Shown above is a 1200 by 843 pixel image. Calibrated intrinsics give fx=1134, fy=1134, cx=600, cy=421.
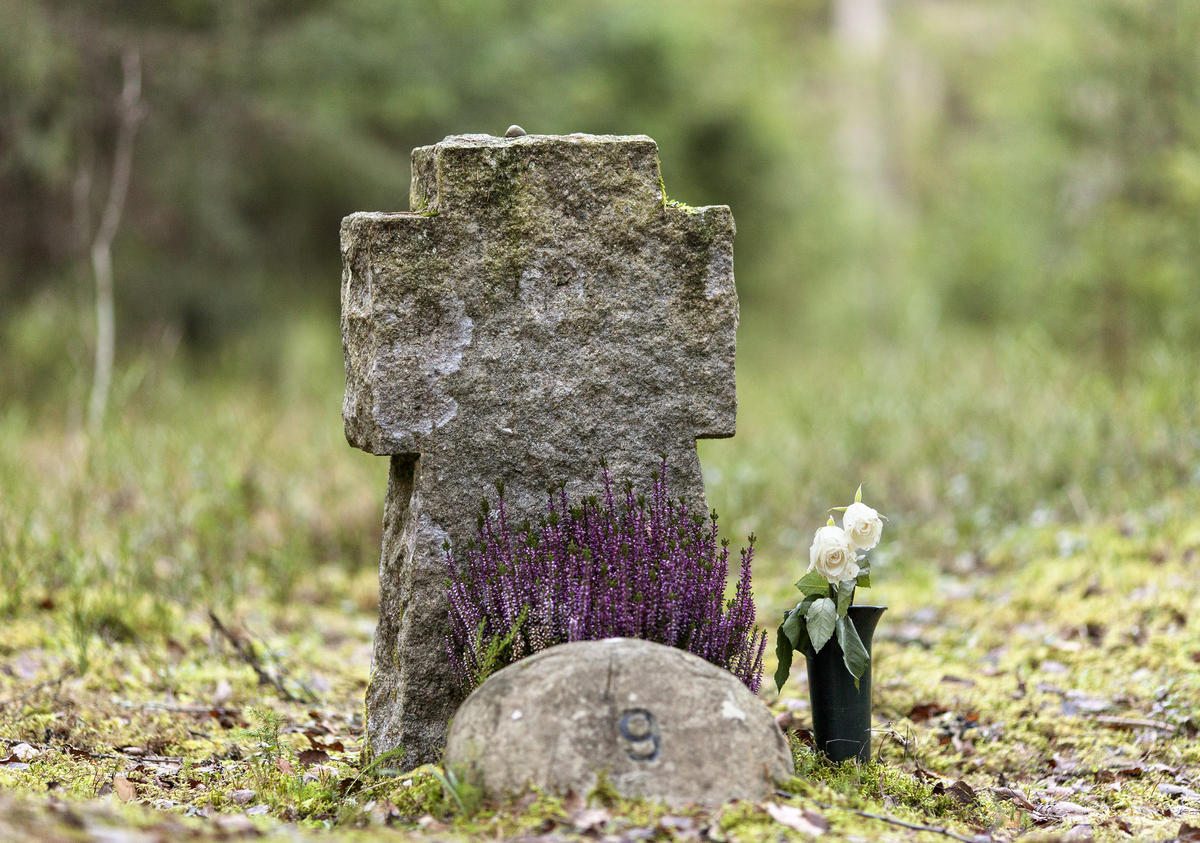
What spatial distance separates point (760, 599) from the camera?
19.5 feet

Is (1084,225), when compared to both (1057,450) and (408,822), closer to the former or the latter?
(1057,450)

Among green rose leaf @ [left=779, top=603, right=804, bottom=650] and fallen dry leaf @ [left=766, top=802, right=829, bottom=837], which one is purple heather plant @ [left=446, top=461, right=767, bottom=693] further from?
fallen dry leaf @ [left=766, top=802, right=829, bottom=837]

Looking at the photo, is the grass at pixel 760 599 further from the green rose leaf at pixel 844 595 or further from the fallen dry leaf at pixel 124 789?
the green rose leaf at pixel 844 595

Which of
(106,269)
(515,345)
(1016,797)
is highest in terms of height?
(106,269)

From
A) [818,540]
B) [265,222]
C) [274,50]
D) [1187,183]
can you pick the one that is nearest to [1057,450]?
[1187,183]

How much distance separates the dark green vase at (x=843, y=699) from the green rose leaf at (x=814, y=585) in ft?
0.32

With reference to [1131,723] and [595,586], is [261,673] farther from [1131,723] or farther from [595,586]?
[1131,723]

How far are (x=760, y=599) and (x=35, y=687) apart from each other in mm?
3470

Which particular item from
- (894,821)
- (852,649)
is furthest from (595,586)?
(894,821)

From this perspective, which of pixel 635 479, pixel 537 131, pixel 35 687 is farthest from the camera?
pixel 537 131

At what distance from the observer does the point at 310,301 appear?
11.8 metres

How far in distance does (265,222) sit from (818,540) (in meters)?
Result: 9.70

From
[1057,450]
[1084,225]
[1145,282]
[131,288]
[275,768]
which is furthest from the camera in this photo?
[1084,225]

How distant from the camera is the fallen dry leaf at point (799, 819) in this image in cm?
252
